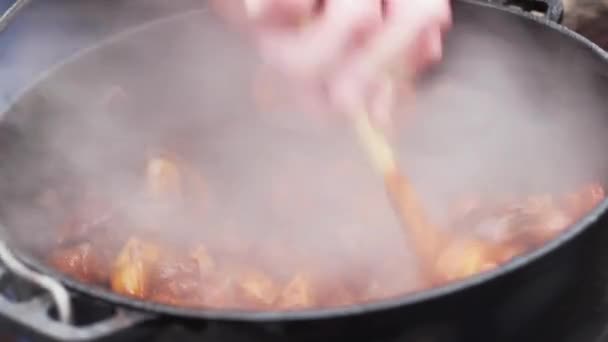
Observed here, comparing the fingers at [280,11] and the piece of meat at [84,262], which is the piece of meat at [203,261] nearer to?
the piece of meat at [84,262]

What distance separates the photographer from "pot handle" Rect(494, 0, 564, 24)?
4.39 feet

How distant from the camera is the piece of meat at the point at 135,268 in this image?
1.19 metres

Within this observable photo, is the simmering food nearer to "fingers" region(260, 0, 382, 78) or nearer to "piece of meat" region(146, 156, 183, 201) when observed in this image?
"piece of meat" region(146, 156, 183, 201)

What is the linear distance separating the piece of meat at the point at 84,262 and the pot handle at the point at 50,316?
1.10 feet

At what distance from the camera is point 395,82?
1.21 meters

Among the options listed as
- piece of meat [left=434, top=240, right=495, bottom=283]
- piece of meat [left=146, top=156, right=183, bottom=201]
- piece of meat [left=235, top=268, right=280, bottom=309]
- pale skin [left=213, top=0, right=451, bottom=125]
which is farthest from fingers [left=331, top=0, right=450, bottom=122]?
piece of meat [left=146, top=156, right=183, bottom=201]

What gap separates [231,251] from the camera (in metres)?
1.37

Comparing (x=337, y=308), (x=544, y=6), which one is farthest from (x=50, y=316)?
(x=544, y=6)

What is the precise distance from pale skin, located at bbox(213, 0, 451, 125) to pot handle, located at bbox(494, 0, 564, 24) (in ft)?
0.86

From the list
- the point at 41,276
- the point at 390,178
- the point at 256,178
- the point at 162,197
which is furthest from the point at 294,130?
the point at 41,276

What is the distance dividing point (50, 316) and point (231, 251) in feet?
1.74

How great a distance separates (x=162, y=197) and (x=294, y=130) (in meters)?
0.29

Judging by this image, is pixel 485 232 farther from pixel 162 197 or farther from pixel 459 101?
pixel 162 197

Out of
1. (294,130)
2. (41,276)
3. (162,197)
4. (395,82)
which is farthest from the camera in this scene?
(294,130)
